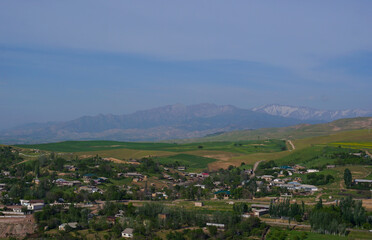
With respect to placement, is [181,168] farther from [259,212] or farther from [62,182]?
[259,212]

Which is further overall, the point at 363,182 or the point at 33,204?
the point at 363,182


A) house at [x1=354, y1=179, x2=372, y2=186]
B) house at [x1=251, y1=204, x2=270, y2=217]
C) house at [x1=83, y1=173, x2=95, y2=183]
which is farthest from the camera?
house at [x1=83, y1=173, x2=95, y2=183]

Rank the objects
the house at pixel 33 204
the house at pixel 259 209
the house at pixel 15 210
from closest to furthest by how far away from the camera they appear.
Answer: the house at pixel 15 210 < the house at pixel 259 209 < the house at pixel 33 204

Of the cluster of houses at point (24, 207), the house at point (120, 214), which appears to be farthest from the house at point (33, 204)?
the house at point (120, 214)

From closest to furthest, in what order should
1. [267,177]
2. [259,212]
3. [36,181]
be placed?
[259,212]
[36,181]
[267,177]

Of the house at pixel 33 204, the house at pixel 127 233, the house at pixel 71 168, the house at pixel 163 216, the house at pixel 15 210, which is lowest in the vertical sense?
the house at pixel 127 233

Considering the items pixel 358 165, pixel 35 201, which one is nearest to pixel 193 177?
pixel 358 165

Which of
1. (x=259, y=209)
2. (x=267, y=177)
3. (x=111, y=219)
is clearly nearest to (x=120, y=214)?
(x=111, y=219)

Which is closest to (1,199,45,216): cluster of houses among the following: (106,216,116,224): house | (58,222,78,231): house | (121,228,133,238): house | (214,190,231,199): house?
(58,222,78,231): house

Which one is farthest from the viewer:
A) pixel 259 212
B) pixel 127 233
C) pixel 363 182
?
pixel 363 182

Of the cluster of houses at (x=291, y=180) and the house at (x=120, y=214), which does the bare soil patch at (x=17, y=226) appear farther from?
the cluster of houses at (x=291, y=180)

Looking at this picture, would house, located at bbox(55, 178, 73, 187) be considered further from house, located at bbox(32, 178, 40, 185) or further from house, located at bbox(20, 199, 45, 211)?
house, located at bbox(20, 199, 45, 211)
